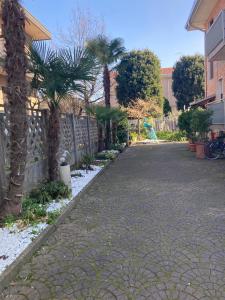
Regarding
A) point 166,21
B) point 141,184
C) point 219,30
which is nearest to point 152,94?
point 166,21

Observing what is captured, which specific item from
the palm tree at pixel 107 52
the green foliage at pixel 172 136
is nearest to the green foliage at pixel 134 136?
the green foliage at pixel 172 136

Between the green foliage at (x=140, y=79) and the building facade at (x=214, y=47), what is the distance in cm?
993

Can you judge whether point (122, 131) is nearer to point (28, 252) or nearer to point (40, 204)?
point (40, 204)

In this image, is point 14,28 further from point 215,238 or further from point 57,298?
point 215,238

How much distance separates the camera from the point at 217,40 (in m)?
10.9

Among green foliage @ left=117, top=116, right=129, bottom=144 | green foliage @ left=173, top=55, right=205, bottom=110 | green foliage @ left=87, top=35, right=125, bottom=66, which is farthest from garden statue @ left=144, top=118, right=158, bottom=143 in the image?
green foliage @ left=87, top=35, right=125, bottom=66

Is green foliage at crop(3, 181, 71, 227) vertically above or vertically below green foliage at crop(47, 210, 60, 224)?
above

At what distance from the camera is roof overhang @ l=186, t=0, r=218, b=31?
13.6 m

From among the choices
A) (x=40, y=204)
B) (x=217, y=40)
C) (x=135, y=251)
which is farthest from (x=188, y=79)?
(x=135, y=251)

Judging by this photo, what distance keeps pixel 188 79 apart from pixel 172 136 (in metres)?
10.1

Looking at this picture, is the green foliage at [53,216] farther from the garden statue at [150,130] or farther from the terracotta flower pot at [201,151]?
the garden statue at [150,130]

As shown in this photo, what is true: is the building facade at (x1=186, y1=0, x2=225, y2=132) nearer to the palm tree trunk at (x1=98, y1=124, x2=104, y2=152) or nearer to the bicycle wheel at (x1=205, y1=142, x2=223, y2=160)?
the bicycle wheel at (x1=205, y1=142, x2=223, y2=160)

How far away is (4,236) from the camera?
3.92 metres

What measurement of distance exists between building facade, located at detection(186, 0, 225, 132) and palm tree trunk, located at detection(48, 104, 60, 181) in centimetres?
727
